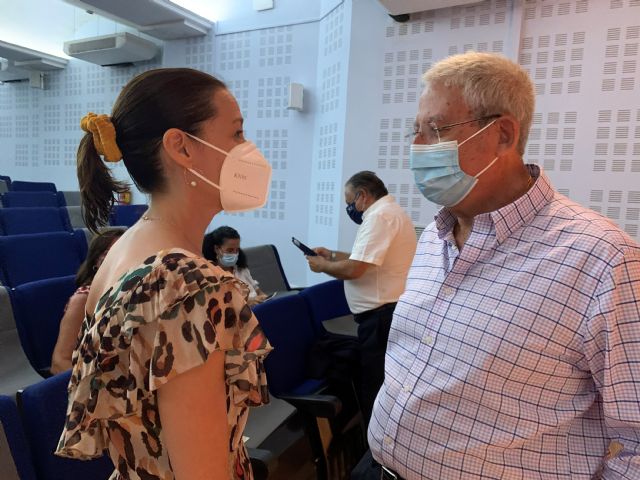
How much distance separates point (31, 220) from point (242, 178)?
4413 millimetres

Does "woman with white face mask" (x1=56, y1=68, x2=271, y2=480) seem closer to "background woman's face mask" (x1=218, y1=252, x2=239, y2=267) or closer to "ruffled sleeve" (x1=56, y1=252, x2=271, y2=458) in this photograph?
"ruffled sleeve" (x1=56, y1=252, x2=271, y2=458)

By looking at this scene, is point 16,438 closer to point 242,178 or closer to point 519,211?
point 242,178

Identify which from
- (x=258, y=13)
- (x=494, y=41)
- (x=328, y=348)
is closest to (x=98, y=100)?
(x=258, y=13)

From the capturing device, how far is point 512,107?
1.06 metres

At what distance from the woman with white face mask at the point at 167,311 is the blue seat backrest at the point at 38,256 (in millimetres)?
2658

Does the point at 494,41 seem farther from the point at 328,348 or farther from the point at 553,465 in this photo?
the point at 553,465

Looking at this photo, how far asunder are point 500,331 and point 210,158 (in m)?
0.70

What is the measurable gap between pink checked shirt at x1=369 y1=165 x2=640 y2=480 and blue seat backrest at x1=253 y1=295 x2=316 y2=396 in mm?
967

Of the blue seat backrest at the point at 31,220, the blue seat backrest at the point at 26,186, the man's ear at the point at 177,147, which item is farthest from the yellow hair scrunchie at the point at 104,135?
the blue seat backrest at the point at 26,186

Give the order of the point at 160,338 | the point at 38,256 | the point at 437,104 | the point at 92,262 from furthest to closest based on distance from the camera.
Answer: the point at 38,256 < the point at 92,262 < the point at 437,104 < the point at 160,338

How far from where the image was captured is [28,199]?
5.89 meters

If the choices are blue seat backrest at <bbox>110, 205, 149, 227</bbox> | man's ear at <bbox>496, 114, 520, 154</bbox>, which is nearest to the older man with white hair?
man's ear at <bbox>496, 114, 520, 154</bbox>

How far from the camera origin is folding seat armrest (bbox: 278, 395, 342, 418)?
174 centimetres

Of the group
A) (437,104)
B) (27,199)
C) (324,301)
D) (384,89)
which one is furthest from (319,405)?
(27,199)
